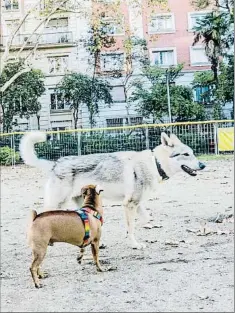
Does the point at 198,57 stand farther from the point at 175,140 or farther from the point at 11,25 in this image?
the point at 11,25

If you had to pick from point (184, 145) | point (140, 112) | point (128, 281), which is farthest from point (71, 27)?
point (128, 281)

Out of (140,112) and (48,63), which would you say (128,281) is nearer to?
(140,112)

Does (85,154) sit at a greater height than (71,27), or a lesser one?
lesser

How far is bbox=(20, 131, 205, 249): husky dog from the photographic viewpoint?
228cm

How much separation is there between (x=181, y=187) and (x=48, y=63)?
66cm

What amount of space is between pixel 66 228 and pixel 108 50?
66cm

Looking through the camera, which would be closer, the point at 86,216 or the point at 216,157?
the point at 86,216

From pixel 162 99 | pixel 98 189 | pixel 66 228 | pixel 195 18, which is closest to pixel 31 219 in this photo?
pixel 66 228

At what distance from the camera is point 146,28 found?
2281 millimetres

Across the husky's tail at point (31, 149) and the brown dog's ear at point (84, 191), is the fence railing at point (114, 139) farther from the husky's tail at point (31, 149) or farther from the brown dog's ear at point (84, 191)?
the brown dog's ear at point (84, 191)

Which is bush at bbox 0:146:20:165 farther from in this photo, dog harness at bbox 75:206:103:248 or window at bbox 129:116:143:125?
window at bbox 129:116:143:125

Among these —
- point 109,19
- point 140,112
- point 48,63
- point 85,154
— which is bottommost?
point 85,154

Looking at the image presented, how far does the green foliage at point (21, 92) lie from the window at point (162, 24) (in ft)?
1.45

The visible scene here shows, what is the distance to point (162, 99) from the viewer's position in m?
2.25
